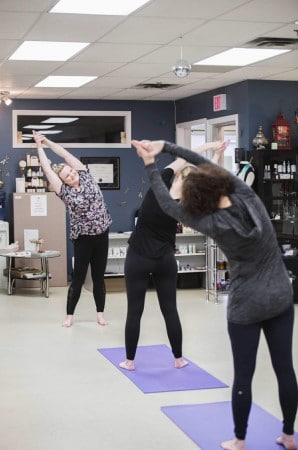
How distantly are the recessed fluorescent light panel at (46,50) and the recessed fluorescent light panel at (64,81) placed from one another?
4.25 ft

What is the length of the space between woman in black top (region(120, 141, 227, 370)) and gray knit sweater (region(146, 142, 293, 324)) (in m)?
1.36

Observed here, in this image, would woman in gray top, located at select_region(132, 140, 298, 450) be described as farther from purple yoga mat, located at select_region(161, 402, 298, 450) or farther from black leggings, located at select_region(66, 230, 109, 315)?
black leggings, located at select_region(66, 230, 109, 315)

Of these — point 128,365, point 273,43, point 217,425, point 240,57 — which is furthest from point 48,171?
point 217,425

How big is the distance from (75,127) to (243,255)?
7329mm

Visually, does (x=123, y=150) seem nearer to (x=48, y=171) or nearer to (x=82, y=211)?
(x=82, y=211)

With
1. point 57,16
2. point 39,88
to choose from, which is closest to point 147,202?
point 57,16

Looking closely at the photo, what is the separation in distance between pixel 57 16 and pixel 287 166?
12.8 feet

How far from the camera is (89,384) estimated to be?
15.6 ft

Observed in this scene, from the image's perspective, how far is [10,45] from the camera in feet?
20.1

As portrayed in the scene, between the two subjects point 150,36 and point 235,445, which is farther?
point 150,36

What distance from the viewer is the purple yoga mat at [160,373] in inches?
184

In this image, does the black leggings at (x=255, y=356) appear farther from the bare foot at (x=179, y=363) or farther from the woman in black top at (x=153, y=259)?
the bare foot at (x=179, y=363)

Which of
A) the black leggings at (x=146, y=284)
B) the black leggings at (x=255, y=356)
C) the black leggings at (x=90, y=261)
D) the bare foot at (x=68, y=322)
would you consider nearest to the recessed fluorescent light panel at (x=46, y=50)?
the black leggings at (x=90, y=261)

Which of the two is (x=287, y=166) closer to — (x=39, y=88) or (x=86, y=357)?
(x=39, y=88)
